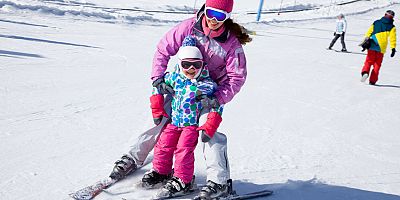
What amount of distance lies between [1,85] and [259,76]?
15.8 ft

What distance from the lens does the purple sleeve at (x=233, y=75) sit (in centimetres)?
296

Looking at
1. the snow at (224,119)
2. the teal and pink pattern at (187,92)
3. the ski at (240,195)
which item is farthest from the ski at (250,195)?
the teal and pink pattern at (187,92)

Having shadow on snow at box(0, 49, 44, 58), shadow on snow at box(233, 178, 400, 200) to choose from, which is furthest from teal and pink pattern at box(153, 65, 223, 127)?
shadow on snow at box(0, 49, 44, 58)

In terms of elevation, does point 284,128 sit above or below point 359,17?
below

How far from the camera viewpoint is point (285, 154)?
4.30 meters

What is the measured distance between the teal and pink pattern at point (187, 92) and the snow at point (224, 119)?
1.20ft

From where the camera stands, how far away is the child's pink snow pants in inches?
118

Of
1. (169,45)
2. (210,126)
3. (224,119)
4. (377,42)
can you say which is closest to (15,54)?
(224,119)

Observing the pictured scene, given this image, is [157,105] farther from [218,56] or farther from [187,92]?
[218,56]

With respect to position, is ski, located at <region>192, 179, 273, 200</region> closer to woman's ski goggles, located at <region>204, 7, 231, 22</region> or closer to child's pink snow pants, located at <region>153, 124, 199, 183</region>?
child's pink snow pants, located at <region>153, 124, 199, 183</region>

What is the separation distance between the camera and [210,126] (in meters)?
2.87

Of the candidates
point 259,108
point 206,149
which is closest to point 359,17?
point 259,108

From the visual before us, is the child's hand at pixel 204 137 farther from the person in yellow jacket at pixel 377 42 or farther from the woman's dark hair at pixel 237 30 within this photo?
the person in yellow jacket at pixel 377 42

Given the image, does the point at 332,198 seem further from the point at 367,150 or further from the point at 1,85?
the point at 1,85
